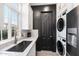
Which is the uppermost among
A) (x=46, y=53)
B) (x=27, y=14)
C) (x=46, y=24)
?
(x=27, y=14)

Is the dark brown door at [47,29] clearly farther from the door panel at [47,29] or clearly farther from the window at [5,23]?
the window at [5,23]

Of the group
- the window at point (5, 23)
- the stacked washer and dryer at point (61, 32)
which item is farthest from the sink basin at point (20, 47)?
the stacked washer and dryer at point (61, 32)

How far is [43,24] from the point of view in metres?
1.40

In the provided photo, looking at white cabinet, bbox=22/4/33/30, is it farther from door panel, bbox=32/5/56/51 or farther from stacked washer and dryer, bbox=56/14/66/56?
stacked washer and dryer, bbox=56/14/66/56

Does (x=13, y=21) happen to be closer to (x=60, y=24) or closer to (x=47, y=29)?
(x=47, y=29)

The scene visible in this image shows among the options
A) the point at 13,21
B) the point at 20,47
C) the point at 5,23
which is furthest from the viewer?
the point at 13,21

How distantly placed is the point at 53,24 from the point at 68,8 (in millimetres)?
340

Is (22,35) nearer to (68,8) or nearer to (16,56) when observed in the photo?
(16,56)

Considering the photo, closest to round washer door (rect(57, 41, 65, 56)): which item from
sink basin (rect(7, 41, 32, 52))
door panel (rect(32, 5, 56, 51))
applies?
door panel (rect(32, 5, 56, 51))

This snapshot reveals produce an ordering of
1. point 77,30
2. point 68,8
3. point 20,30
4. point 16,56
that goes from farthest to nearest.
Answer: point 20,30, point 68,8, point 16,56, point 77,30

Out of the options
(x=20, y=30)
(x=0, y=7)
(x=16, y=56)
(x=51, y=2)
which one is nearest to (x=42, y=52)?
(x=16, y=56)

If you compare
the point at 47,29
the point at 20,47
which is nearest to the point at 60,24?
the point at 47,29

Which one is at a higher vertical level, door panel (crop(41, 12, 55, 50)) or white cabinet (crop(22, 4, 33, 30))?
white cabinet (crop(22, 4, 33, 30))

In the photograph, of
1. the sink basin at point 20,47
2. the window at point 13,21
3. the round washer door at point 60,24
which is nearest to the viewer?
the sink basin at point 20,47
